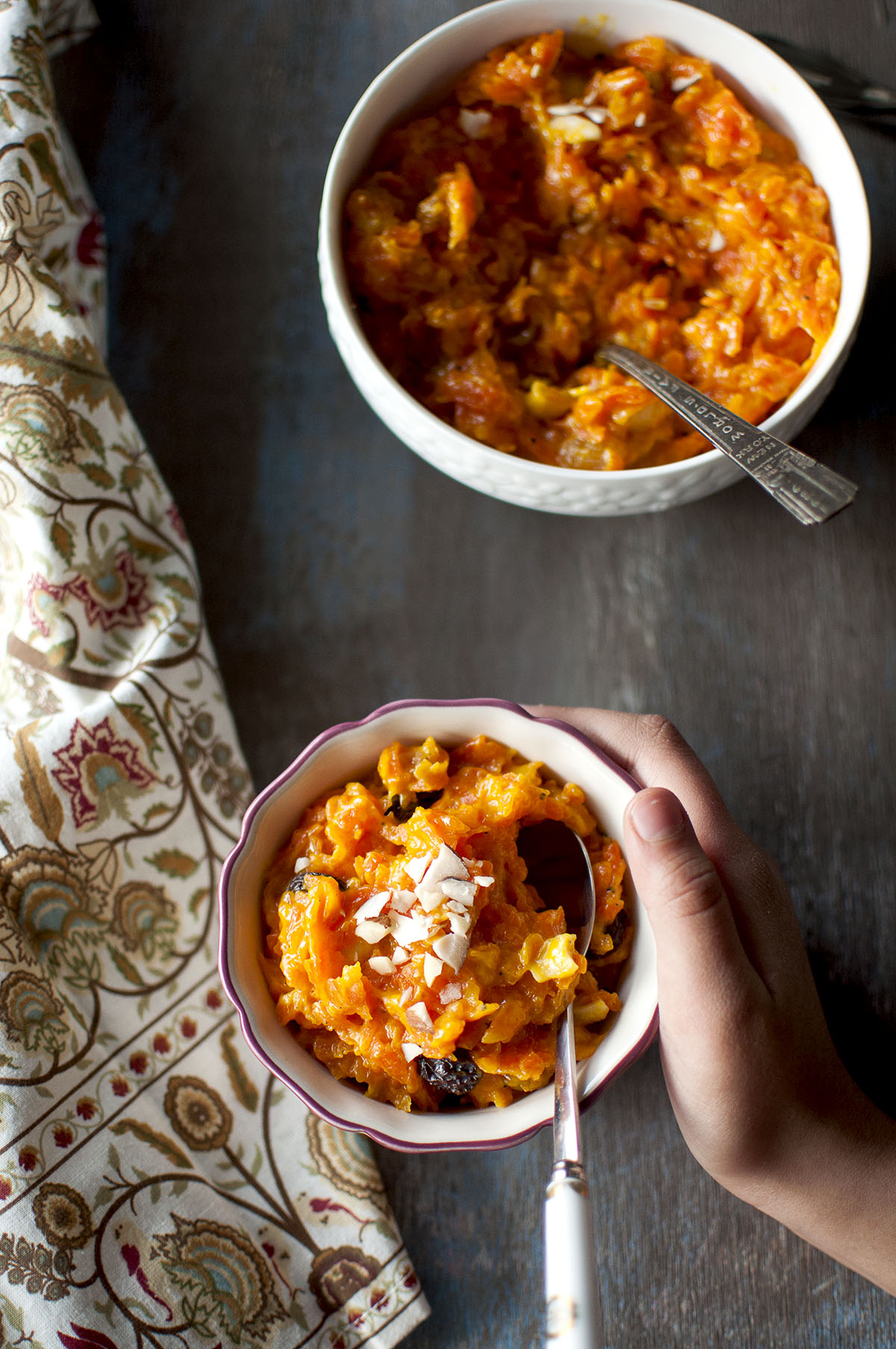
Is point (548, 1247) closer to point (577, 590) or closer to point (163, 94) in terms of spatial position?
point (577, 590)

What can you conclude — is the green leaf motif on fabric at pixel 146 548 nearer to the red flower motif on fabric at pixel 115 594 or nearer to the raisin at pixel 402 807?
the red flower motif on fabric at pixel 115 594

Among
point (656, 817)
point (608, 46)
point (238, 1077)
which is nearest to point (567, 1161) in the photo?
point (656, 817)

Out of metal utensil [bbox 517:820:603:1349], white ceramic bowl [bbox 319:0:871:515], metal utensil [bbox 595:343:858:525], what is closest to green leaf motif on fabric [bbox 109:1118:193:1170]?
metal utensil [bbox 517:820:603:1349]

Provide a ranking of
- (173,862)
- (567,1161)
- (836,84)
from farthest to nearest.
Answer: (836,84)
(173,862)
(567,1161)

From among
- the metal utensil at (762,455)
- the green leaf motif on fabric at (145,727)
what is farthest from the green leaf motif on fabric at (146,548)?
the metal utensil at (762,455)

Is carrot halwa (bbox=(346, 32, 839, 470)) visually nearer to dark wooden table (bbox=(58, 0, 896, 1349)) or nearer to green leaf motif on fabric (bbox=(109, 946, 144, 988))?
dark wooden table (bbox=(58, 0, 896, 1349))

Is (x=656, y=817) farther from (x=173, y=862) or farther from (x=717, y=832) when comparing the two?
(x=173, y=862)

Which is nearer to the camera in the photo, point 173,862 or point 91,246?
point 173,862
